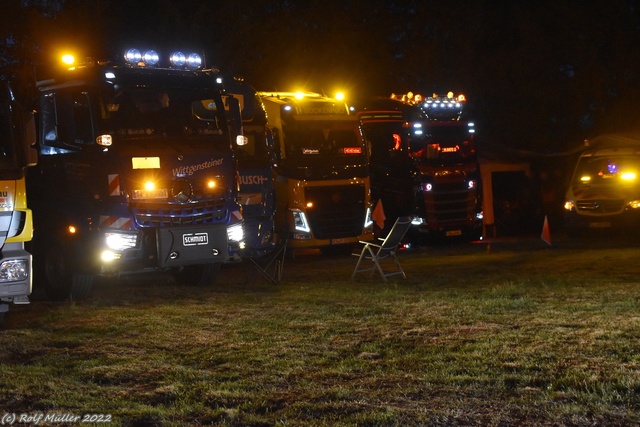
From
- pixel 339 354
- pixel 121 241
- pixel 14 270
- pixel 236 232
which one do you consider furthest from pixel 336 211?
pixel 339 354

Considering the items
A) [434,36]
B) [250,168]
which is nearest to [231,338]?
[250,168]

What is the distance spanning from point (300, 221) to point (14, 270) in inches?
316

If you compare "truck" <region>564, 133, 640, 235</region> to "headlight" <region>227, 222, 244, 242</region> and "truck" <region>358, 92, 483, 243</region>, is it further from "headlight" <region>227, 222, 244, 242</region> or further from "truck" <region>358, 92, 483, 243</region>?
"headlight" <region>227, 222, 244, 242</region>

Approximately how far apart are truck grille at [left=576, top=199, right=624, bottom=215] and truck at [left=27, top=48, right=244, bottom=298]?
454 inches

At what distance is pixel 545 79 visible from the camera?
32.9 m

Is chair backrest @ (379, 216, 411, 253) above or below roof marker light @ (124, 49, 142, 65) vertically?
below

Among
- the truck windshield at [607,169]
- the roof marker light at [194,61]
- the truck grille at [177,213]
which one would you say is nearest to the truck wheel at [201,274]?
the truck grille at [177,213]

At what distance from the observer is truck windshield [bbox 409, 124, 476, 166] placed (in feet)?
63.8

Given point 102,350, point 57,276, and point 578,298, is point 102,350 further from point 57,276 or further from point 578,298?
point 578,298

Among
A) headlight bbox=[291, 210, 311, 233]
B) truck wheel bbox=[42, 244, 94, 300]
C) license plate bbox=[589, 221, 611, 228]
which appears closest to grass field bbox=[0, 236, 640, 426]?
truck wheel bbox=[42, 244, 94, 300]

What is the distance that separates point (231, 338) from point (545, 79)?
87.2ft

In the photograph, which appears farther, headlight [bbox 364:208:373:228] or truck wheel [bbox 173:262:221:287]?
headlight [bbox 364:208:373:228]

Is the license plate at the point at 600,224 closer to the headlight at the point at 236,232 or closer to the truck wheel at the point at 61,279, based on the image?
the headlight at the point at 236,232

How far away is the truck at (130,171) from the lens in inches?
437
